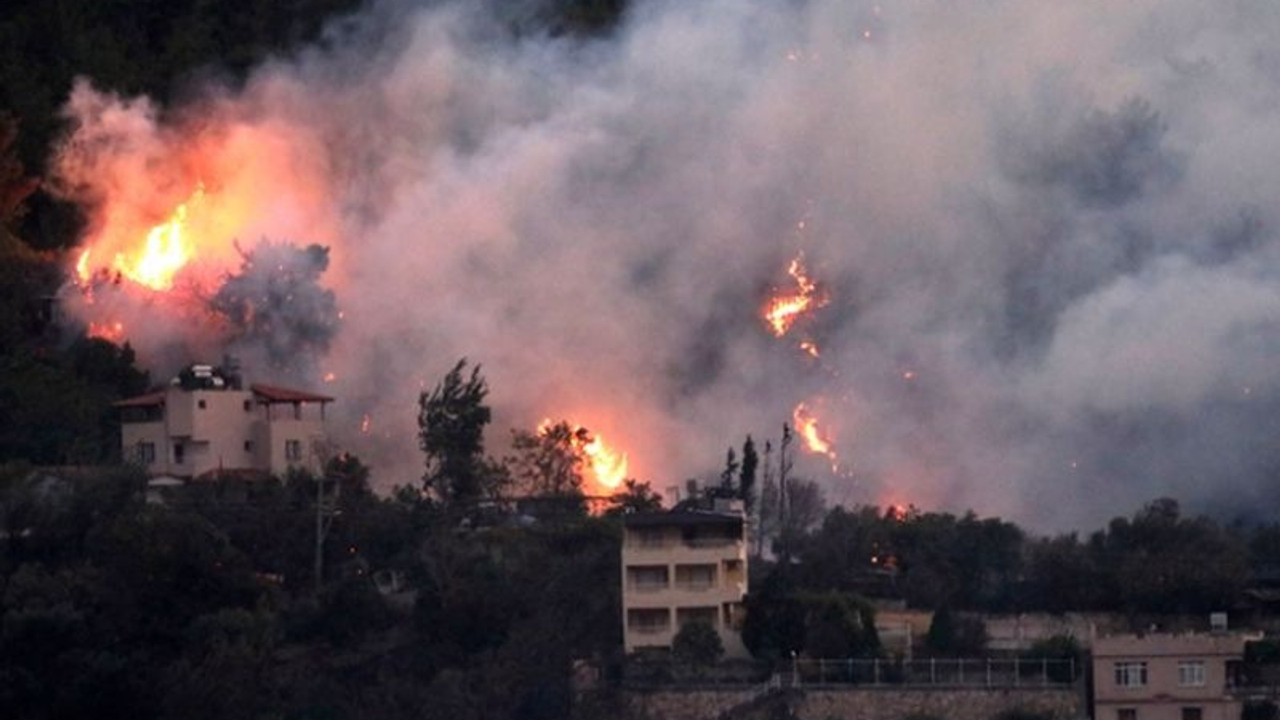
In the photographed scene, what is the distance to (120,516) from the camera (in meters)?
52.3

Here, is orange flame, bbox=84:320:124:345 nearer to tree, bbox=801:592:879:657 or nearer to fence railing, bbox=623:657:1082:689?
fence railing, bbox=623:657:1082:689

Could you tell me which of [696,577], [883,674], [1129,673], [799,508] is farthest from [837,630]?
[799,508]

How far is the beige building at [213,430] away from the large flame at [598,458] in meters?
2.84

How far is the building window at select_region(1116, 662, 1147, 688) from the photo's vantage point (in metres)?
49.5

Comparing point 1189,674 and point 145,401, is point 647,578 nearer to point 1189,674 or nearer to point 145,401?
point 1189,674

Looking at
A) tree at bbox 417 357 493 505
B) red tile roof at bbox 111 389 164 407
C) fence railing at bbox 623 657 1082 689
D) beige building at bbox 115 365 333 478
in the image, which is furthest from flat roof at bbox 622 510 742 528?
red tile roof at bbox 111 389 164 407

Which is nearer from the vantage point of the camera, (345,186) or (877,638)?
(877,638)

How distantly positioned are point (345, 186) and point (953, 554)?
11696 mm

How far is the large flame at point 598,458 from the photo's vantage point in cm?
5625

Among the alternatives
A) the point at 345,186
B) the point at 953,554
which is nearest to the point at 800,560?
the point at 953,554

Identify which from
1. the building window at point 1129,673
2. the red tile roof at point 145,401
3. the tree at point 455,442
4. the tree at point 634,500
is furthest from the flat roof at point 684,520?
the red tile roof at point 145,401

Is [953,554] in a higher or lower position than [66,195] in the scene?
lower

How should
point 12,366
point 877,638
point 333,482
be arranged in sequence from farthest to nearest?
point 12,366, point 333,482, point 877,638

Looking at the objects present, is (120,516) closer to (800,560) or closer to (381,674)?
(381,674)
